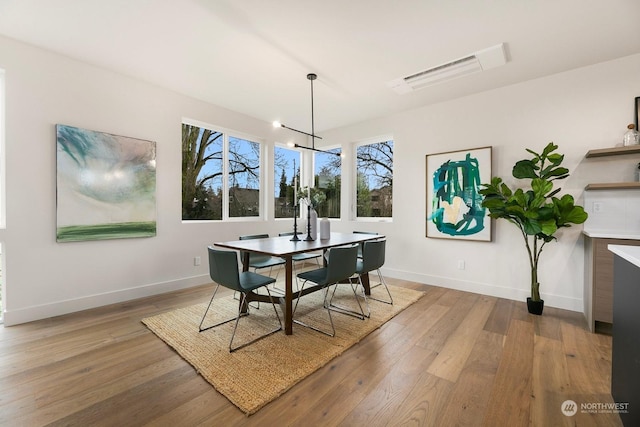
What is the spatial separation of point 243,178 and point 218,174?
0.48 m

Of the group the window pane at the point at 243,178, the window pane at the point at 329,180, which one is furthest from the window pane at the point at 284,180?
the window pane at the point at 329,180

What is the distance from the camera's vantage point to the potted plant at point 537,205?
2764 millimetres

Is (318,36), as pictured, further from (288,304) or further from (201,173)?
(201,173)

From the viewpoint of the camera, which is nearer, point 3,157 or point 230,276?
point 230,276

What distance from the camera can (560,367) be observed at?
79.8 inches

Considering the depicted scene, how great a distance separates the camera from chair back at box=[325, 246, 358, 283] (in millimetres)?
2555

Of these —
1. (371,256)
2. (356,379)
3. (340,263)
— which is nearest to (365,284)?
(371,256)

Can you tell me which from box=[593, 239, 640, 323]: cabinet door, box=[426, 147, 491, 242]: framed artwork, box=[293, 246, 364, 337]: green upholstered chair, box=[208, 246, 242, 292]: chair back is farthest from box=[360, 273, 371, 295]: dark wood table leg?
box=[593, 239, 640, 323]: cabinet door

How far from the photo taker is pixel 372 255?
3098mm

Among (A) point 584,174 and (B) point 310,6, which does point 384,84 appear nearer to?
(B) point 310,6

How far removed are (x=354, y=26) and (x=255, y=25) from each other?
0.87 metres

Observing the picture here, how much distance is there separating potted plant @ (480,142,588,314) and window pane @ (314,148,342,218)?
279cm

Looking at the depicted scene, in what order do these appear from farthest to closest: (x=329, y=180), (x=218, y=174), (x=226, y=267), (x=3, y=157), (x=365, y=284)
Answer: (x=329, y=180) < (x=218, y=174) < (x=365, y=284) < (x=3, y=157) < (x=226, y=267)

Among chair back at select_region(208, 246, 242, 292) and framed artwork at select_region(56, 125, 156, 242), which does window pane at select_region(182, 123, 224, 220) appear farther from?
chair back at select_region(208, 246, 242, 292)
